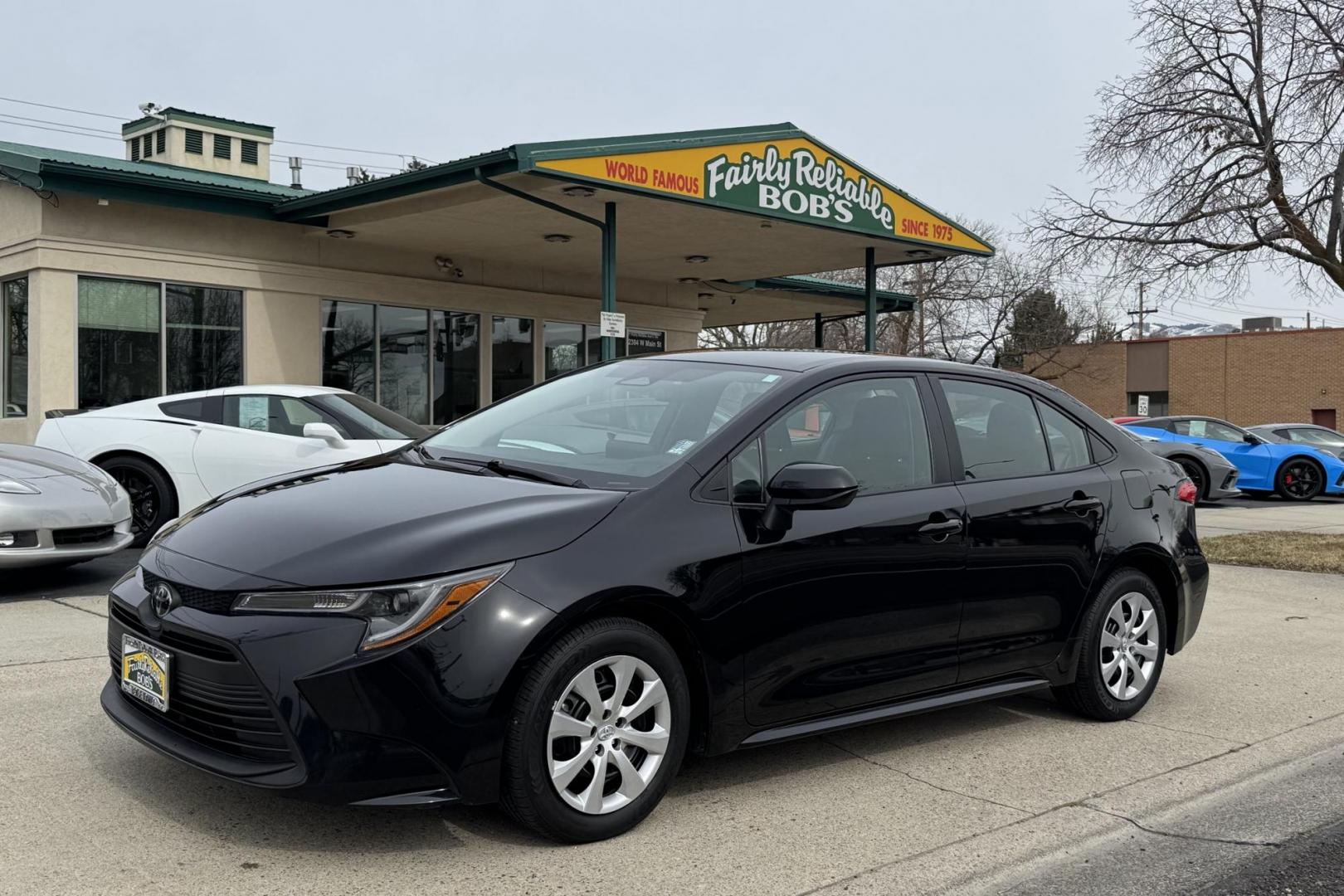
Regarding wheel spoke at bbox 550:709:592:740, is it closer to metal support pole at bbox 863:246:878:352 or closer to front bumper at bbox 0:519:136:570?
front bumper at bbox 0:519:136:570

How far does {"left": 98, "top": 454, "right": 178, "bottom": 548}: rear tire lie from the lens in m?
9.83

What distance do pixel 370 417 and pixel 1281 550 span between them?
347 inches

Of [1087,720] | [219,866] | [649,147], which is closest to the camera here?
[219,866]

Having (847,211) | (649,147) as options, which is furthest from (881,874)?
(847,211)

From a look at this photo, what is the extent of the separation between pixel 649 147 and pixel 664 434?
10.2m

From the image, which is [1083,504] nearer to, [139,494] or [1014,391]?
[1014,391]

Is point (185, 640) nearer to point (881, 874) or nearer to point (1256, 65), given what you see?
point (881, 874)

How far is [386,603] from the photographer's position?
3.35 meters

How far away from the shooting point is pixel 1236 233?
16516 mm

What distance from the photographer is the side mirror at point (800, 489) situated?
398 centimetres

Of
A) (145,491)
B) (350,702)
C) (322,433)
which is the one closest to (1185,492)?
(350,702)

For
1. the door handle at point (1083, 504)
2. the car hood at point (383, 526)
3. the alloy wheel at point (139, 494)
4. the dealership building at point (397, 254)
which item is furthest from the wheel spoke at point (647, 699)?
the dealership building at point (397, 254)

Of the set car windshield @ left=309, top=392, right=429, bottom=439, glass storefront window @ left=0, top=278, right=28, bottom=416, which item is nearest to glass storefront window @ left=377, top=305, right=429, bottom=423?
glass storefront window @ left=0, top=278, right=28, bottom=416

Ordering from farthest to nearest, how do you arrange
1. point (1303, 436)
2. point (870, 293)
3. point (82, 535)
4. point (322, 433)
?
point (1303, 436), point (870, 293), point (322, 433), point (82, 535)
